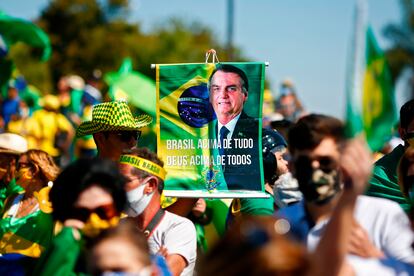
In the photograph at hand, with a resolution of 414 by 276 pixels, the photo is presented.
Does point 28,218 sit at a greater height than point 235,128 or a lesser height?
lesser

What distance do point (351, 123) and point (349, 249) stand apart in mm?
853

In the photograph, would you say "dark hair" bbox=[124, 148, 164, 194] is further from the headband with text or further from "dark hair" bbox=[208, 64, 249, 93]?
"dark hair" bbox=[208, 64, 249, 93]

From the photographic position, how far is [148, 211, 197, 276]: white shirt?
5930 millimetres

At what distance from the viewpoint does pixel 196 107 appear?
701 cm

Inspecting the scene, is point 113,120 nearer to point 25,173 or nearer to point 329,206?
point 25,173

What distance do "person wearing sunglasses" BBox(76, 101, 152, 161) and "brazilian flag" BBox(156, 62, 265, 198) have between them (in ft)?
0.72

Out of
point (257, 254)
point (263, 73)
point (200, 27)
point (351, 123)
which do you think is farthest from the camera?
point (200, 27)

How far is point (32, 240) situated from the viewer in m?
6.93

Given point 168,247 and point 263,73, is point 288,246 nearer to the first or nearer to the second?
point 168,247

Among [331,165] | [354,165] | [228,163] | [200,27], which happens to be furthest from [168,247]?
[200,27]

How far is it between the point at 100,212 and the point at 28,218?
2480 millimetres

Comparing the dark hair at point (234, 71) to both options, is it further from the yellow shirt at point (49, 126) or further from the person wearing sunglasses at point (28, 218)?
the yellow shirt at point (49, 126)

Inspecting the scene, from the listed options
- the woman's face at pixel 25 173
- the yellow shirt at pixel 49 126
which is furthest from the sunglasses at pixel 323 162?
the yellow shirt at pixel 49 126

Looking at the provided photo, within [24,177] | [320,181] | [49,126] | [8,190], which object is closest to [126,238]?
[320,181]
